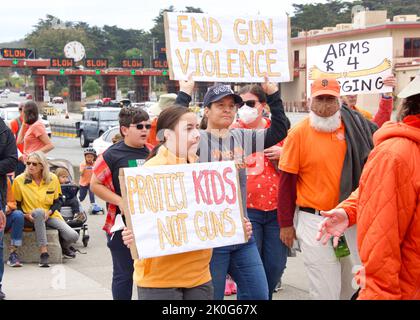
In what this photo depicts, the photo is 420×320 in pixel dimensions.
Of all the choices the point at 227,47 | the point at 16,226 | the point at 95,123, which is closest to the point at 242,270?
the point at 227,47

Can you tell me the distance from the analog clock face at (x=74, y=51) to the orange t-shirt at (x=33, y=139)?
74.3 m

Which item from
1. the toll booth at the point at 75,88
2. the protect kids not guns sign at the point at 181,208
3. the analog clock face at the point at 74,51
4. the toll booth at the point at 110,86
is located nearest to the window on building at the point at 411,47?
the toll booth at the point at 110,86

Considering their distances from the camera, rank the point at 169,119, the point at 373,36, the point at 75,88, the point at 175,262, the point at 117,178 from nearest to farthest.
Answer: the point at 175,262 < the point at 169,119 < the point at 117,178 < the point at 373,36 < the point at 75,88

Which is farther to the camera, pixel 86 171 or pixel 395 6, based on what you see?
pixel 395 6

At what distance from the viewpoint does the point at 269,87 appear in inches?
234

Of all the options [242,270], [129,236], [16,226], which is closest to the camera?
[129,236]

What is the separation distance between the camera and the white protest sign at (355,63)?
7.41 metres

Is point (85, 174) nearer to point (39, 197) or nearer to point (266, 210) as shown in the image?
point (39, 197)

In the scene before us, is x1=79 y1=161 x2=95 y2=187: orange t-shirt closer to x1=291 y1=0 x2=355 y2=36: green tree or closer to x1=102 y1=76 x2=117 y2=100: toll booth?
x1=102 y1=76 x2=117 y2=100: toll booth

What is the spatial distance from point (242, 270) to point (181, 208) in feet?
3.33

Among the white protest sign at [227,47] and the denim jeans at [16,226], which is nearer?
the white protest sign at [227,47]

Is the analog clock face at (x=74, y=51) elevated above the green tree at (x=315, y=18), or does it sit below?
below

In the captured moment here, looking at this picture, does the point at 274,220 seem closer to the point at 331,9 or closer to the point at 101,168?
the point at 101,168

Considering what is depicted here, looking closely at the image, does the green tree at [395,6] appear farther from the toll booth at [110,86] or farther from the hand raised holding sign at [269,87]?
the hand raised holding sign at [269,87]
